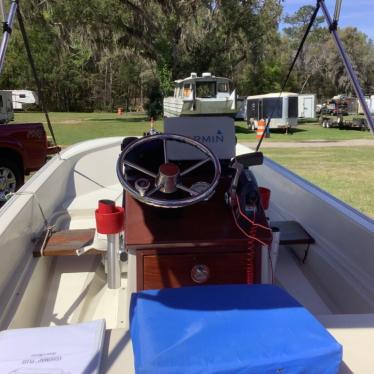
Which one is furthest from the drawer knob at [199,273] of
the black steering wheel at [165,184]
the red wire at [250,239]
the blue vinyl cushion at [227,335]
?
the blue vinyl cushion at [227,335]

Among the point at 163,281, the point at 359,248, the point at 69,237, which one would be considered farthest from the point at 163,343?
the point at 69,237

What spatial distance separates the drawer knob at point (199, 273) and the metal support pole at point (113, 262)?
21.1 inches

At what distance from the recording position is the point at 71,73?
3834 cm

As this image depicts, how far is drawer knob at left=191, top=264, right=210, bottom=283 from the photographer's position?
2.18 meters

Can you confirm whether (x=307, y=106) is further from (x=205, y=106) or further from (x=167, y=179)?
(x=167, y=179)

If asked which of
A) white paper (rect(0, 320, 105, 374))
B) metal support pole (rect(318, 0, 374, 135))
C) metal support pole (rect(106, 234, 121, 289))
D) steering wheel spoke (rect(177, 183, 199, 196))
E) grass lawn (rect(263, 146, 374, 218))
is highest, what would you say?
metal support pole (rect(318, 0, 374, 135))

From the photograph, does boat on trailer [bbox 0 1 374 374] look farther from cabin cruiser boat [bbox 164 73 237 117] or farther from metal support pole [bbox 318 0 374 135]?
cabin cruiser boat [bbox 164 73 237 117]

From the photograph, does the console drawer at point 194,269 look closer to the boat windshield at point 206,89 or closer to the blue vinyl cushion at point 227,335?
the blue vinyl cushion at point 227,335

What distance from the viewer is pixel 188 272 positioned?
2.19 metres

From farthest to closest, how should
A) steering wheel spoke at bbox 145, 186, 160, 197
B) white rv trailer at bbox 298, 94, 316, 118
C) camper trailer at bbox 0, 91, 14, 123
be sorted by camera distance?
1. white rv trailer at bbox 298, 94, 316, 118
2. camper trailer at bbox 0, 91, 14, 123
3. steering wheel spoke at bbox 145, 186, 160, 197

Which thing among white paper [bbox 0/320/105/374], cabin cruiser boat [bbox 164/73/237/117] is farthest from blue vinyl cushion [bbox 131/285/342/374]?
cabin cruiser boat [bbox 164/73/237/117]

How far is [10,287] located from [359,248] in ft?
5.65

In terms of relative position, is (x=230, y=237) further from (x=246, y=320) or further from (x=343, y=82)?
(x=343, y=82)

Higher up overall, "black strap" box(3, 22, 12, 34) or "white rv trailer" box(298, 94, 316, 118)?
"black strap" box(3, 22, 12, 34)
